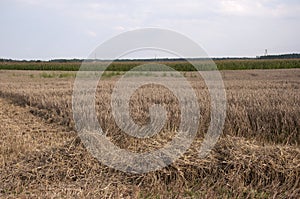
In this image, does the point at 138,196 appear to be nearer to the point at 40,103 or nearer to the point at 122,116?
the point at 122,116

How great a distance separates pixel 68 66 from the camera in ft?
202

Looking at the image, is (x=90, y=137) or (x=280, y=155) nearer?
(x=280, y=155)

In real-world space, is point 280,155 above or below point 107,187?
→ above

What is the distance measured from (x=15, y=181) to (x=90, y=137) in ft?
5.17

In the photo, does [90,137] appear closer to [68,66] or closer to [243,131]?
[243,131]

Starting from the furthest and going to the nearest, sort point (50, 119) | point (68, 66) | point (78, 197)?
point (68, 66) → point (50, 119) → point (78, 197)

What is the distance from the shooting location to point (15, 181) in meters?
5.16

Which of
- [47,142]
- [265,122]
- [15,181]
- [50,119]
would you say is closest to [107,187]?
[15,181]

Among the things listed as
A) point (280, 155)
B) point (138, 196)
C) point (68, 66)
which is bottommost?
point (138, 196)

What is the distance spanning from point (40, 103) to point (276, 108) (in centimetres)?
904

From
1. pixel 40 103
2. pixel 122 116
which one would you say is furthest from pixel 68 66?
pixel 122 116

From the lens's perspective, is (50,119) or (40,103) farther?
(40,103)

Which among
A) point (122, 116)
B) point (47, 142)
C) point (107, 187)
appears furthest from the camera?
point (122, 116)

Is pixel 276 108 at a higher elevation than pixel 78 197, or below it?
higher
